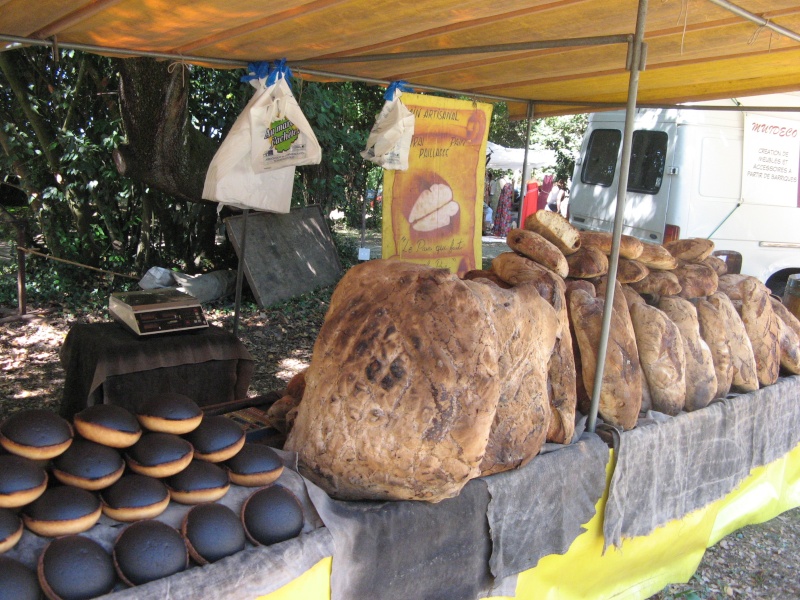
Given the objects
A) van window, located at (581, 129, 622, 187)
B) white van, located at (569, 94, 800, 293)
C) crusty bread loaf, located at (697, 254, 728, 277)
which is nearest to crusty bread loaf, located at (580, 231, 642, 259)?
crusty bread loaf, located at (697, 254, 728, 277)

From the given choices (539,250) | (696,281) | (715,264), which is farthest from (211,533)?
(715,264)

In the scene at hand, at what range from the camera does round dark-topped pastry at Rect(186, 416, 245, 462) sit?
1.68 meters

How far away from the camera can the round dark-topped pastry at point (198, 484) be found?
156 cm

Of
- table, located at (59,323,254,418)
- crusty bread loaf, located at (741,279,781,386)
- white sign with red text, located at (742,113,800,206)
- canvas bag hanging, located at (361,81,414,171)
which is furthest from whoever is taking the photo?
white sign with red text, located at (742,113,800,206)

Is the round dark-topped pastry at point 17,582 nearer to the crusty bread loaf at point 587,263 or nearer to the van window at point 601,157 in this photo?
the crusty bread loaf at point 587,263

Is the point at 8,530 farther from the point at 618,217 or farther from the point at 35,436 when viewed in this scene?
the point at 618,217

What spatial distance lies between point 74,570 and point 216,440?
1.57 ft

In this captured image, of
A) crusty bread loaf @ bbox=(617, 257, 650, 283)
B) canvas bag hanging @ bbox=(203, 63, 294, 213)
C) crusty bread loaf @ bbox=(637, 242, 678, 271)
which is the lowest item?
crusty bread loaf @ bbox=(617, 257, 650, 283)

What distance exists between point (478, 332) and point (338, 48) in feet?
5.43

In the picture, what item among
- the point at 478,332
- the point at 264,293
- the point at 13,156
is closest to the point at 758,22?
the point at 478,332

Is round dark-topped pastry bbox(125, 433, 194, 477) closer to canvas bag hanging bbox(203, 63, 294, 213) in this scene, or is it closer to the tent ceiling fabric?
the tent ceiling fabric

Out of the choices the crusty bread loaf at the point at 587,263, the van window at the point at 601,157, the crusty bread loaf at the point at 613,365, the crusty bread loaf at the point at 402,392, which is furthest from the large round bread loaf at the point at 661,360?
the van window at the point at 601,157

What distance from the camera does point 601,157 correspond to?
21.8 ft

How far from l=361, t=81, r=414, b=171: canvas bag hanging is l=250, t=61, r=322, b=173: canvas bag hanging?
52cm
